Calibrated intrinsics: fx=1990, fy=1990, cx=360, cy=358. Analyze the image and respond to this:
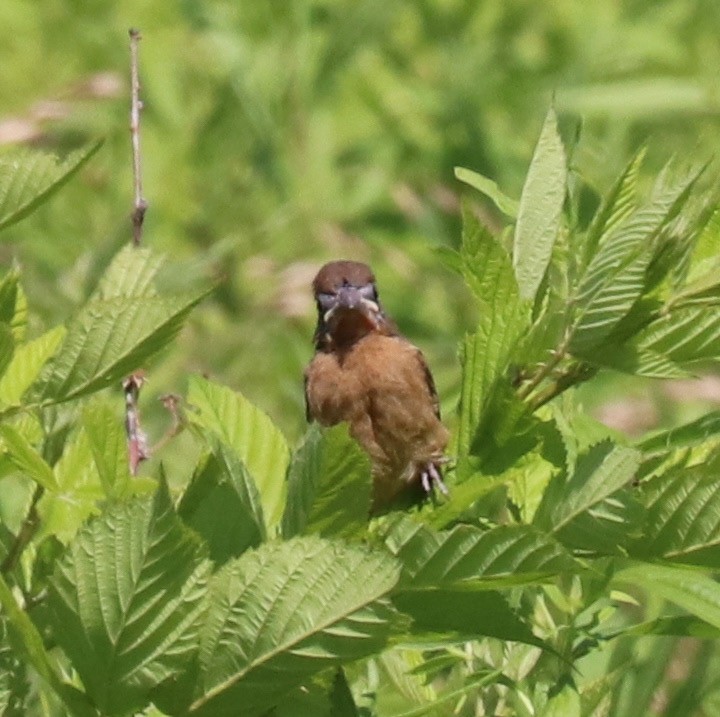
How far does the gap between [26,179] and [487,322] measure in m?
0.44

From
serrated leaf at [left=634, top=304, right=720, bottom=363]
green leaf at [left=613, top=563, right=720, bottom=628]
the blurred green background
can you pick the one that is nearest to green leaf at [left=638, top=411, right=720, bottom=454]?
serrated leaf at [left=634, top=304, right=720, bottom=363]

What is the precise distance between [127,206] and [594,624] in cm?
467

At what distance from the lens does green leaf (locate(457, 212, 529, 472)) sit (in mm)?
1831

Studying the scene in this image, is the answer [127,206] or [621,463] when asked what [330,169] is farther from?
[621,463]

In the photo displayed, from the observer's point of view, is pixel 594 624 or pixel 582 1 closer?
pixel 594 624

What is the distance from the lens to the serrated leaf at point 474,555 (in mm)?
1593

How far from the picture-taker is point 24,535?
1.82 metres

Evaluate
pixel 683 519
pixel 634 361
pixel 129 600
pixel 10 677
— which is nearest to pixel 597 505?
pixel 683 519

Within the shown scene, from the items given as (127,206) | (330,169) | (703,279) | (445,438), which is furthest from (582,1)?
(703,279)

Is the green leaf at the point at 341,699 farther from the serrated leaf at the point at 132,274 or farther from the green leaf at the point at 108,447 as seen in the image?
the serrated leaf at the point at 132,274

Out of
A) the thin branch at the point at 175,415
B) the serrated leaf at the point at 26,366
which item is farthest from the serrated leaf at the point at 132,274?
the serrated leaf at the point at 26,366

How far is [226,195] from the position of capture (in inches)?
265

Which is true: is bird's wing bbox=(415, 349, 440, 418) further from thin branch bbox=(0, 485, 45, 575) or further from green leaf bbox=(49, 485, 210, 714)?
green leaf bbox=(49, 485, 210, 714)

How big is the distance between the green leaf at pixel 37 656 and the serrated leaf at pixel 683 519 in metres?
0.50
